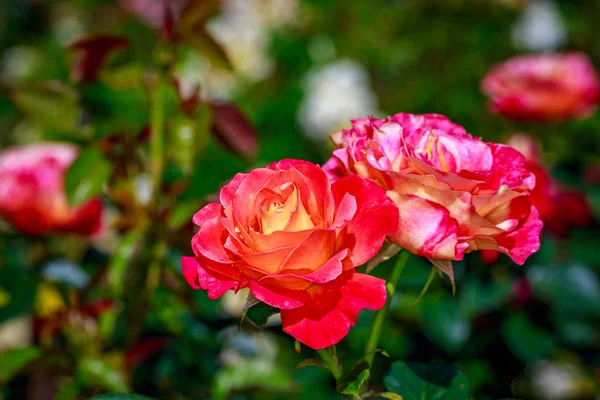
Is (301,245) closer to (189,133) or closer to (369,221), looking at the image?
(369,221)

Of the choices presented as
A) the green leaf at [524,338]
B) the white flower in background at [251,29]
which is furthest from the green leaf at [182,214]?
the white flower in background at [251,29]

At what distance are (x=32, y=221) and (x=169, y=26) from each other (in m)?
0.35

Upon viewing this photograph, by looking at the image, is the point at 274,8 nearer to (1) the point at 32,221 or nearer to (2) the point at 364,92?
(2) the point at 364,92

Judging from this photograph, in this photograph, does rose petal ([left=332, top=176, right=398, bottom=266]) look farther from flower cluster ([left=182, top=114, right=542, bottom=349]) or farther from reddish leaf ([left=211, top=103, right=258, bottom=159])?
reddish leaf ([left=211, top=103, right=258, bottom=159])

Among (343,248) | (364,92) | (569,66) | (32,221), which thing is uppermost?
(343,248)

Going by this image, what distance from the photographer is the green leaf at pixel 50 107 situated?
82 centimetres

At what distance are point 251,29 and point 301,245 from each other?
1.84 meters

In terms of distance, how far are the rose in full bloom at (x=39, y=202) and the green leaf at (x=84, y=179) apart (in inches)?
5.8

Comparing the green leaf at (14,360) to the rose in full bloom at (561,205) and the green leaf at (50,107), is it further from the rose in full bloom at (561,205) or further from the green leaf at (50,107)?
the rose in full bloom at (561,205)

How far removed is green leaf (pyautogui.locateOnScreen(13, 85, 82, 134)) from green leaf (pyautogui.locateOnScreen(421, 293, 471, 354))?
474mm

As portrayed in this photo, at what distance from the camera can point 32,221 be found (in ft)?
3.09

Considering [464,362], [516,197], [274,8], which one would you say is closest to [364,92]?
[274,8]

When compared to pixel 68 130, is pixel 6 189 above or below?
below

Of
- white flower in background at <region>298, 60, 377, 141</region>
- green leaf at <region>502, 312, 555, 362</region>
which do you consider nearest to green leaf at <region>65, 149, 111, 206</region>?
green leaf at <region>502, 312, 555, 362</region>
